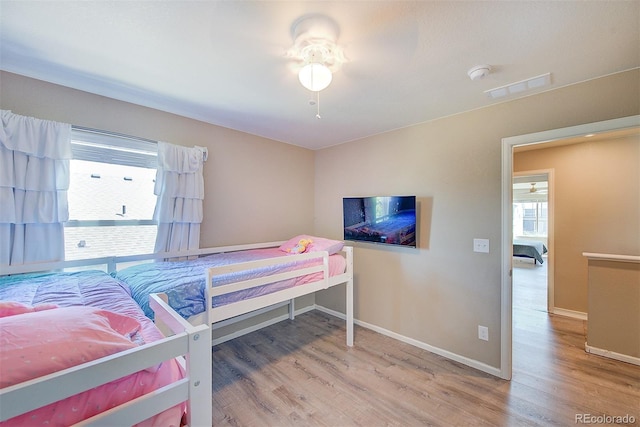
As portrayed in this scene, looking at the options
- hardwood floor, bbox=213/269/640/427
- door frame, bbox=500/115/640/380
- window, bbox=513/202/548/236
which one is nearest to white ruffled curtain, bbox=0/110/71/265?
hardwood floor, bbox=213/269/640/427

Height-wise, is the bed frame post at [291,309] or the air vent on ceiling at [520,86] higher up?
the air vent on ceiling at [520,86]

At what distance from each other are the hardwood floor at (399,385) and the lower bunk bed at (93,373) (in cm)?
118

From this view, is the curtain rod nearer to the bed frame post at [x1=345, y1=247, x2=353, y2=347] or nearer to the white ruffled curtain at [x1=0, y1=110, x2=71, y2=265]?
the white ruffled curtain at [x1=0, y1=110, x2=71, y2=265]

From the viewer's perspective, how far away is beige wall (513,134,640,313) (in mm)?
2900

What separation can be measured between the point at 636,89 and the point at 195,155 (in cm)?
340

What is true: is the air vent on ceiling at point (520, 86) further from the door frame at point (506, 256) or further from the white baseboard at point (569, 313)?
the white baseboard at point (569, 313)

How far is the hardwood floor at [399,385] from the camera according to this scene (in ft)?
5.70

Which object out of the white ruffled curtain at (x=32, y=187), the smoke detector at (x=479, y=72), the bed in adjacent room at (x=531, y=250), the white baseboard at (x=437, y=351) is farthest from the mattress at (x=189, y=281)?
the bed in adjacent room at (x=531, y=250)

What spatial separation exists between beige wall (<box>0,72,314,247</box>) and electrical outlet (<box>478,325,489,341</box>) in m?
2.34

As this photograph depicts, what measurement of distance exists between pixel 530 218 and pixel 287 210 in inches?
301

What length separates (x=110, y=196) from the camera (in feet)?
7.09

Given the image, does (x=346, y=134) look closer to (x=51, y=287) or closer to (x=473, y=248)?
(x=473, y=248)

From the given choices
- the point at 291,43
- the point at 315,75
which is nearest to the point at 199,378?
the point at 315,75

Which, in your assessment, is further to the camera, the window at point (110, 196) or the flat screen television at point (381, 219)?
the flat screen television at point (381, 219)
